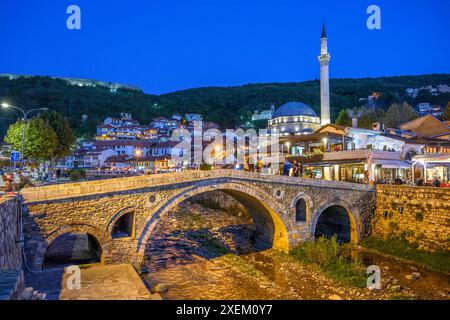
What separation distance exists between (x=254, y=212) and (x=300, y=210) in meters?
2.92

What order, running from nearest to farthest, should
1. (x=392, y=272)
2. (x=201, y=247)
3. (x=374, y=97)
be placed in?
(x=392, y=272) → (x=201, y=247) → (x=374, y=97)

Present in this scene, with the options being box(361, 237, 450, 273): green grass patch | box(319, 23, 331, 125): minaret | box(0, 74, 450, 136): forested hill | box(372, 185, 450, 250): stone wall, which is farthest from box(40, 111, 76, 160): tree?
box(0, 74, 450, 136): forested hill

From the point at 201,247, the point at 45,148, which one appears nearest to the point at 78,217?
the point at 201,247

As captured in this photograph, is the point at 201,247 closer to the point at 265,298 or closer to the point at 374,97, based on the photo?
the point at 265,298

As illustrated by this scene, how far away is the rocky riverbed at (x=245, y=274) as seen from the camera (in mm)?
12594

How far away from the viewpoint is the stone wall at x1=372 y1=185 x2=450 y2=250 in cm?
1702

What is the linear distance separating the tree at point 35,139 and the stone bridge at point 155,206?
17565mm

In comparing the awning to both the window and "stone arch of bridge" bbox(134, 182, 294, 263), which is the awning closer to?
the window

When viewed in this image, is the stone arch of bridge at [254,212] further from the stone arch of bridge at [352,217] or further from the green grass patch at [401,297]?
the green grass patch at [401,297]

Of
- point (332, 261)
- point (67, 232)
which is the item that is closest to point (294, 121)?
point (332, 261)

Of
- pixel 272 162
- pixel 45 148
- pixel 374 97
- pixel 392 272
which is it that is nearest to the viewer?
pixel 392 272

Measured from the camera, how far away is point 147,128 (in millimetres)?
92688

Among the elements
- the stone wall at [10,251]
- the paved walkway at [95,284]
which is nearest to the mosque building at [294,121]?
the paved walkway at [95,284]
